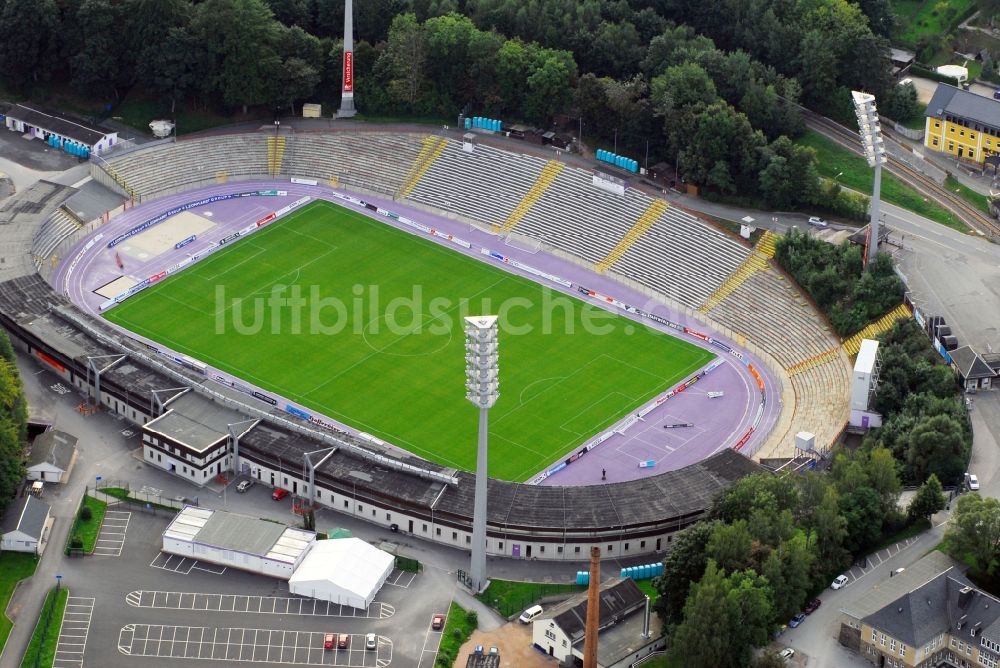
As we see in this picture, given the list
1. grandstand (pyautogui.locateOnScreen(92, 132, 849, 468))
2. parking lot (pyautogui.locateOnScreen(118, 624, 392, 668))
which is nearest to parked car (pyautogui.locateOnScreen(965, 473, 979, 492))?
grandstand (pyautogui.locateOnScreen(92, 132, 849, 468))

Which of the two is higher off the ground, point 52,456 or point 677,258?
point 677,258

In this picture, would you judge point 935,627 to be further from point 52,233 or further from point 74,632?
point 52,233

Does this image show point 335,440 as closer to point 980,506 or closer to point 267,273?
point 267,273

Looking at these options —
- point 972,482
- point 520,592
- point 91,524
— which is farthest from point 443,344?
point 972,482

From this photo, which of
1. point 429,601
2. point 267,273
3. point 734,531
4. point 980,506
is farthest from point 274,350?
point 980,506

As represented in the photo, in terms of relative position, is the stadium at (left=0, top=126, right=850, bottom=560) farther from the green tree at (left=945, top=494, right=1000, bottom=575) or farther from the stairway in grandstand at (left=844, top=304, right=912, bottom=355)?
the green tree at (left=945, top=494, right=1000, bottom=575)
